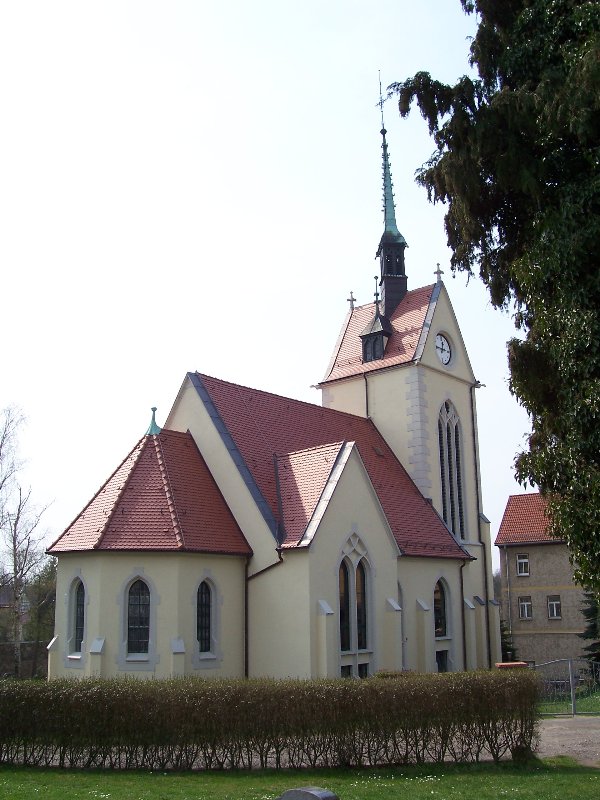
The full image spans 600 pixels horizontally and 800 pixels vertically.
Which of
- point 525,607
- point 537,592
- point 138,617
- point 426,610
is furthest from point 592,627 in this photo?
point 138,617

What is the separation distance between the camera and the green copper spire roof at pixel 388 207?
33.5 meters

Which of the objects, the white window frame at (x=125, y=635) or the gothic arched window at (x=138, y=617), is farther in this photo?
the gothic arched window at (x=138, y=617)

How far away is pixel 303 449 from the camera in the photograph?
24406 mm

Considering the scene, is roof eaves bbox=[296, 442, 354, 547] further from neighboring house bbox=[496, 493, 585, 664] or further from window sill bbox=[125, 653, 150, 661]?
neighboring house bbox=[496, 493, 585, 664]

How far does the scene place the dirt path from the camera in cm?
1452

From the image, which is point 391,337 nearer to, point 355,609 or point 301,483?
point 301,483

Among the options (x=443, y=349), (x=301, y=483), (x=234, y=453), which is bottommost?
(x=301, y=483)

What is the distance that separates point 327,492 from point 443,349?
12.7 meters

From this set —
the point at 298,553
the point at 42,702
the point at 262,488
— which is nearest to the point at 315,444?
the point at 262,488

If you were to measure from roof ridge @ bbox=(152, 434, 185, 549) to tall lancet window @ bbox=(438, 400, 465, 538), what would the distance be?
11972mm

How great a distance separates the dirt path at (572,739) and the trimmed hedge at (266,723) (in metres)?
1.08

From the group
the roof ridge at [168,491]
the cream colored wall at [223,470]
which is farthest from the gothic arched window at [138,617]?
the cream colored wall at [223,470]

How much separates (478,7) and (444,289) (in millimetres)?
16545

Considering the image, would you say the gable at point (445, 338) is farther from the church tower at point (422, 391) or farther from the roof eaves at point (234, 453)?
the roof eaves at point (234, 453)
